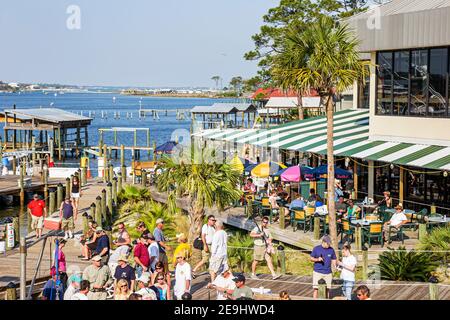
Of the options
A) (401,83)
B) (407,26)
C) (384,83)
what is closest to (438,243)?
(401,83)

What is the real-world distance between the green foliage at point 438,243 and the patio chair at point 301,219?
372 centimetres

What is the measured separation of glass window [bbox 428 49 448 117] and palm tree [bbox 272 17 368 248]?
489 centimetres

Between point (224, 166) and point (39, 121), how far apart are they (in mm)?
41153

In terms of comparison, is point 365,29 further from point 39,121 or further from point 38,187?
point 39,121

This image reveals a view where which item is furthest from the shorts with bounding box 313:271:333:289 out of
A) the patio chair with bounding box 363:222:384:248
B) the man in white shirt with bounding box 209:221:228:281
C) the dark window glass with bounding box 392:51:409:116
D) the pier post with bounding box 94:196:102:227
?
the pier post with bounding box 94:196:102:227

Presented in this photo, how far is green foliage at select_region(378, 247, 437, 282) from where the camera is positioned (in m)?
16.3

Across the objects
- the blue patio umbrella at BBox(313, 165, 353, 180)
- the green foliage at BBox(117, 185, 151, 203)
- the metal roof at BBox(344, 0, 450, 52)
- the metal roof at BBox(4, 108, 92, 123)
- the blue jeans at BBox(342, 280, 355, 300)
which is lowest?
the green foliage at BBox(117, 185, 151, 203)

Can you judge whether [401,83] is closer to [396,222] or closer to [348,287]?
[396,222]

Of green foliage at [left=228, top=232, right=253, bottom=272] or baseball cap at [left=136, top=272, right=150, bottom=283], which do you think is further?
green foliage at [left=228, top=232, right=253, bottom=272]

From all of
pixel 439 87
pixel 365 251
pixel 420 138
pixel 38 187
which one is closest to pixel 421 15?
pixel 439 87

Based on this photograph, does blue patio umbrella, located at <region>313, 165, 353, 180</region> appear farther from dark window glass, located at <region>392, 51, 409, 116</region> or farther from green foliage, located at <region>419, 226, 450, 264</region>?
green foliage, located at <region>419, 226, 450, 264</region>

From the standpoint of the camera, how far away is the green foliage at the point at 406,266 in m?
16.3

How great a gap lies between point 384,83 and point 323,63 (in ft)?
24.9

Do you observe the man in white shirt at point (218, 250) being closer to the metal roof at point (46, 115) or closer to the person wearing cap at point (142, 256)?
the person wearing cap at point (142, 256)
